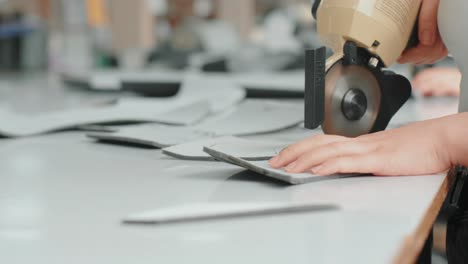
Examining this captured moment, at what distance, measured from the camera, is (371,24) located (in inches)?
31.9

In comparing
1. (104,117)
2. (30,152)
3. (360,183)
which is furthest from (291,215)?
(104,117)

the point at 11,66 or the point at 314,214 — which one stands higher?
the point at 314,214

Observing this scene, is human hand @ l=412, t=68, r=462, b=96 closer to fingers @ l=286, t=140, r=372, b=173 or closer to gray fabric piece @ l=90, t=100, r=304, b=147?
gray fabric piece @ l=90, t=100, r=304, b=147

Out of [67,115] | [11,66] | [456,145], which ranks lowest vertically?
[11,66]

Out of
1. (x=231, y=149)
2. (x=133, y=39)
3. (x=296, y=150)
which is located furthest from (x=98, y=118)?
(x=133, y=39)

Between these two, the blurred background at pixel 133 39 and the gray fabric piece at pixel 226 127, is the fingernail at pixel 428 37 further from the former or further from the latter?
the blurred background at pixel 133 39

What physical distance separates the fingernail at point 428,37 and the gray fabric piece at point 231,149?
0.67 feet

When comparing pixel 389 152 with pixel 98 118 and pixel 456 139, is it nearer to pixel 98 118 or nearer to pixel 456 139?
pixel 456 139

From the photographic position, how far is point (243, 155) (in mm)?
740

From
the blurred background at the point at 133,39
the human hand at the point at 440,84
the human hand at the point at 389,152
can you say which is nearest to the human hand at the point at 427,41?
the human hand at the point at 389,152

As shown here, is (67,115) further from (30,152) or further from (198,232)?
(198,232)

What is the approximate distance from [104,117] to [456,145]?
675mm

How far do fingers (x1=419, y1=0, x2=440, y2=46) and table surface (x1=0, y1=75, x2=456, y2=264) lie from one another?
9.5 inches

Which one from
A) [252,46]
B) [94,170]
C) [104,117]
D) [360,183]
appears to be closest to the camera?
[360,183]
